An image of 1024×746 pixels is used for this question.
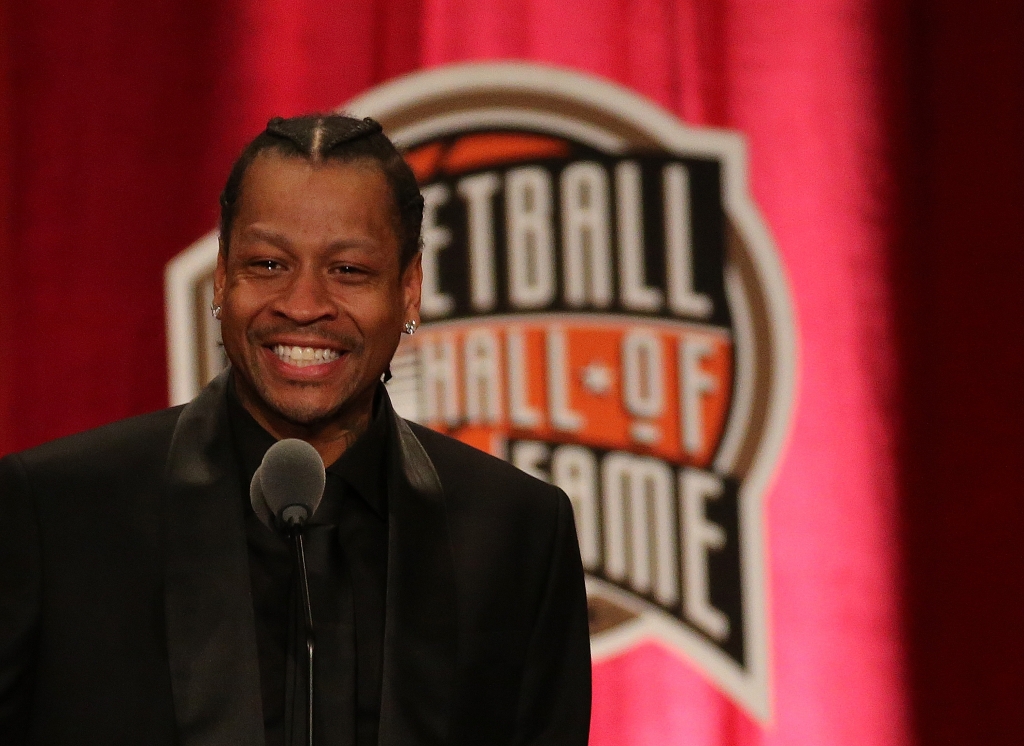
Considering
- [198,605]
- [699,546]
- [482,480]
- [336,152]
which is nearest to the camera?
[198,605]

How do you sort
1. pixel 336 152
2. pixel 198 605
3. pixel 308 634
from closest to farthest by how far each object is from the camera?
pixel 308 634 < pixel 198 605 < pixel 336 152

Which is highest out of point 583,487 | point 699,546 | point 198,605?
point 198,605

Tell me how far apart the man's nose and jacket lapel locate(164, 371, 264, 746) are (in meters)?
0.15

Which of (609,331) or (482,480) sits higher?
(609,331)

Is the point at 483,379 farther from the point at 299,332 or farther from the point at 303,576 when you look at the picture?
the point at 303,576

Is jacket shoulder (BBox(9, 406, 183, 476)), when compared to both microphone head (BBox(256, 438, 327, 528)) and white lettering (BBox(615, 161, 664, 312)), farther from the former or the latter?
white lettering (BBox(615, 161, 664, 312))

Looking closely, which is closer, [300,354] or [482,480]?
[300,354]

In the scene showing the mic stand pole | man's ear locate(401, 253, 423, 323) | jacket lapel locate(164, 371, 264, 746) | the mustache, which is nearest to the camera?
the mic stand pole

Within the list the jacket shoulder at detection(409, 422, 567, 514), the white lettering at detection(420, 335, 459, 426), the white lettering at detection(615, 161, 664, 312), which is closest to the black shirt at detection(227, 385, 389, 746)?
the jacket shoulder at detection(409, 422, 567, 514)

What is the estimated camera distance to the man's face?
4.05 feet

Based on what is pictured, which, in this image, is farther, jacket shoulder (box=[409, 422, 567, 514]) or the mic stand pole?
jacket shoulder (box=[409, 422, 567, 514])

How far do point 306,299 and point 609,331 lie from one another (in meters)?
1.35

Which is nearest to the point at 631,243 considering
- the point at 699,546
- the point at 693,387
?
the point at 693,387

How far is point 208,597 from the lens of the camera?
1175mm
